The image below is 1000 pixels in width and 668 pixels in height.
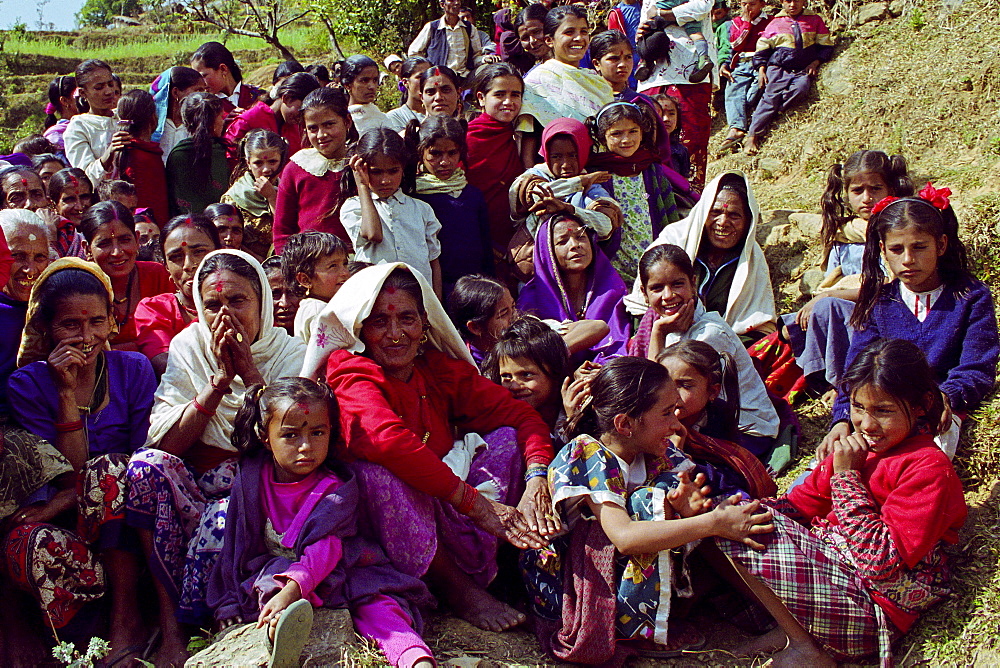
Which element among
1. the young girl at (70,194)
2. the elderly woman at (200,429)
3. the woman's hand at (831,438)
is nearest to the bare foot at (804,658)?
the woman's hand at (831,438)

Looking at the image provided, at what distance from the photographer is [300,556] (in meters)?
3.13

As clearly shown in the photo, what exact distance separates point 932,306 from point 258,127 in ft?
16.2

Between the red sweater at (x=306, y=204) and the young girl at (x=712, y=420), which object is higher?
the red sweater at (x=306, y=204)

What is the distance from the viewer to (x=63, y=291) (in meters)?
3.61

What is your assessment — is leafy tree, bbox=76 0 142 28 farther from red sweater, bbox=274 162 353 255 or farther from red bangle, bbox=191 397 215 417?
red bangle, bbox=191 397 215 417

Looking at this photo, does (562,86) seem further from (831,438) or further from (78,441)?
(78,441)

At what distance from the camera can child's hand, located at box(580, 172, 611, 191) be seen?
538 centimetres

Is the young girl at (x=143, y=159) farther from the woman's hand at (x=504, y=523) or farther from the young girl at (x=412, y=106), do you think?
the woman's hand at (x=504, y=523)

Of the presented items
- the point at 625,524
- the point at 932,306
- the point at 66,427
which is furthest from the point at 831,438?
the point at 66,427

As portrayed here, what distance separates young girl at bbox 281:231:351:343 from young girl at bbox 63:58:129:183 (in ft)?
8.79

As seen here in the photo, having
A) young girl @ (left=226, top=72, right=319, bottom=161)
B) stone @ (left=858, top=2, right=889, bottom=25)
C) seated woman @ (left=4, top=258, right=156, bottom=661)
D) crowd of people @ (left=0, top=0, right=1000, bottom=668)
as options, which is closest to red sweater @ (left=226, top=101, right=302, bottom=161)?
young girl @ (left=226, top=72, right=319, bottom=161)

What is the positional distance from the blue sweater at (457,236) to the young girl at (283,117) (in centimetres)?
191

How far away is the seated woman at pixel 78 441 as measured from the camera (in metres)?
3.34

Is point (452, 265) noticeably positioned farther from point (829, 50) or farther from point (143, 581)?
point (829, 50)
